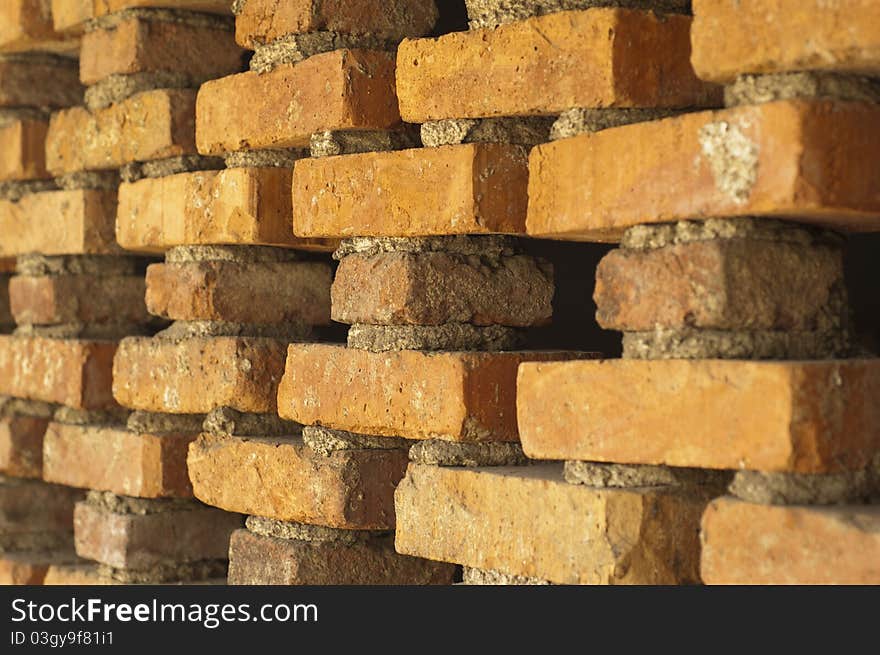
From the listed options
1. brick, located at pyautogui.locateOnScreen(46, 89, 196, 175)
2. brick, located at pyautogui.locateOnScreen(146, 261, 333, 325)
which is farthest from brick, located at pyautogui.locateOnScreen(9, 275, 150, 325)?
brick, located at pyautogui.locateOnScreen(146, 261, 333, 325)

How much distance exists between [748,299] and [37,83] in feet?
7.64

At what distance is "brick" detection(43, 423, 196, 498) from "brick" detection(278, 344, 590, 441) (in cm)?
60

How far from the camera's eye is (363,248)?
8.83ft

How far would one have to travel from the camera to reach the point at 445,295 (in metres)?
2.57

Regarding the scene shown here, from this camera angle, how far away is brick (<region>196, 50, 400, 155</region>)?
8.81 feet

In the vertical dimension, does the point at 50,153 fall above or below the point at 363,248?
above

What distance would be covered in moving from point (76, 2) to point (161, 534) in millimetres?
1252

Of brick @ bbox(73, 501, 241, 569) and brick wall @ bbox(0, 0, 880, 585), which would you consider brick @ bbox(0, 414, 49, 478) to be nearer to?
brick wall @ bbox(0, 0, 880, 585)

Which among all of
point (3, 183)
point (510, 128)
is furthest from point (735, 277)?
point (3, 183)

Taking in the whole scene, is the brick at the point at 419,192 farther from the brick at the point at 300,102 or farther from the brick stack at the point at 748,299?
the brick stack at the point at 748,299

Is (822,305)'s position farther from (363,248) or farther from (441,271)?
(363,248)

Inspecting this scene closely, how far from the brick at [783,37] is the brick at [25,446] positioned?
2.18 metres

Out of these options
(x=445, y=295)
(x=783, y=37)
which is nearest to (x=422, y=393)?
(x=445, y=295)

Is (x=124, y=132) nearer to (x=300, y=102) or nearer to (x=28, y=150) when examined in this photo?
(x=28, y=150)
